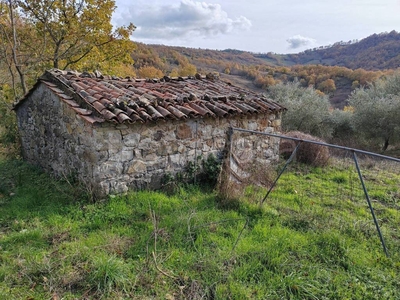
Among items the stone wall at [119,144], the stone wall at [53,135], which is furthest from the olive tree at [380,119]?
the stone wall at [53,135]

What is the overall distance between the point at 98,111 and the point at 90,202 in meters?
1.68

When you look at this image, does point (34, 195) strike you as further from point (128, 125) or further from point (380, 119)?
point (380, 119)

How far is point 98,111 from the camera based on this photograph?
5012 mm

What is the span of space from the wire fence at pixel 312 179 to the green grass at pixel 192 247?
0.09 m

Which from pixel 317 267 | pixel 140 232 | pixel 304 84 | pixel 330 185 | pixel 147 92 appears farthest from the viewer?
pixel 304 84

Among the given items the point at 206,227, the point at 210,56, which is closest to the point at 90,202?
the point at 206,227

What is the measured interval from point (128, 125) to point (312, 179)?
5141 mm

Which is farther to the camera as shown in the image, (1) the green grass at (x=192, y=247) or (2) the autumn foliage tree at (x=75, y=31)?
(2) the autumn foliage tree at (x=75, y=31)

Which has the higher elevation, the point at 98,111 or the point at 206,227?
the point at 98,111

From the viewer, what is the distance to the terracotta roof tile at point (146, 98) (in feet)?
17.2

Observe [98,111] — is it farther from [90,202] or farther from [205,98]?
[205,98]

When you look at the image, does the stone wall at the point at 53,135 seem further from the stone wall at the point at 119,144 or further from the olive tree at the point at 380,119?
the olive tree at the point at 380,119

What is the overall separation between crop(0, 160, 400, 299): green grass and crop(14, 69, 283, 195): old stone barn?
536 millimetres

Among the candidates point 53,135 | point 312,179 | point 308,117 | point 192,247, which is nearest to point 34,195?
point 53,135
